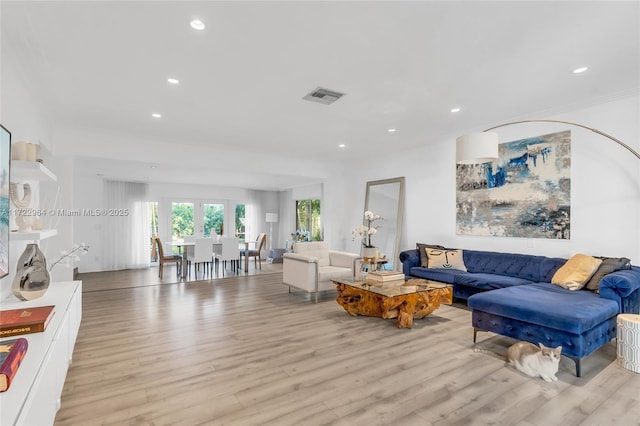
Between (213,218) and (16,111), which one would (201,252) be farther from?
(16,111)

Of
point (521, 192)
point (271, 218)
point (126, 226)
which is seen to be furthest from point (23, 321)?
point (271, 218)

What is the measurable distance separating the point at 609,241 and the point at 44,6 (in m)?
5.76

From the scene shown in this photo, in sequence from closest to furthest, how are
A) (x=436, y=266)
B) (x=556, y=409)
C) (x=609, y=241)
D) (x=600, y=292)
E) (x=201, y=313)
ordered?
(x=556, y=409) → (x=600, y=292) → (x=609, y=241) → (x=201, y=313) → (x=436, y=266)

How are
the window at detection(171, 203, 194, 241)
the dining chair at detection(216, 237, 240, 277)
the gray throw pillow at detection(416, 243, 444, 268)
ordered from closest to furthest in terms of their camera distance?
the gray throw pillow at detection(416, 243, 444, 268)
the dining chair at detection(216, 237, 240, 277)
the window at detection(171, 203, 194, 241)

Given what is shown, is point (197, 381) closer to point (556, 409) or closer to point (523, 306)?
point (556, 409)

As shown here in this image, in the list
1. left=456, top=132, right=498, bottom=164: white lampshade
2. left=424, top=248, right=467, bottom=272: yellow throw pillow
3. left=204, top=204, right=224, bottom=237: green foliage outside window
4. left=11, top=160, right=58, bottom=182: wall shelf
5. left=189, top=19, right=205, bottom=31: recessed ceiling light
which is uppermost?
left=189, top=19, right=205, bottom=31: recessed ceiling light

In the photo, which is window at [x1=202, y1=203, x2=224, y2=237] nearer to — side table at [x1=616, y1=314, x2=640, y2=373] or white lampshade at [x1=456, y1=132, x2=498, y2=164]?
white lampshade at [x1=456, y1=132, x2=498, y2=164]

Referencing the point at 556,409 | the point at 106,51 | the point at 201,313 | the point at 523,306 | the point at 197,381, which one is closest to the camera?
the point at 556,409

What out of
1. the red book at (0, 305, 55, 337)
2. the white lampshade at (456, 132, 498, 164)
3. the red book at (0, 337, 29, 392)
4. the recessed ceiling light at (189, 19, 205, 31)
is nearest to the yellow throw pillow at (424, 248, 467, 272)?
the white lampshade at (456, 132, 498, 164)

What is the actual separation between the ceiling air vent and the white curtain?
23.3 ft

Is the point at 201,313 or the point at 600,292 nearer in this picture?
the point at 600,292

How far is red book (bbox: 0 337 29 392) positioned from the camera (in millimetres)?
1171

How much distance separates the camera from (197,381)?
2562mm

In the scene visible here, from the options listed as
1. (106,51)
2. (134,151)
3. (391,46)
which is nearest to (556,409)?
(391,46)
